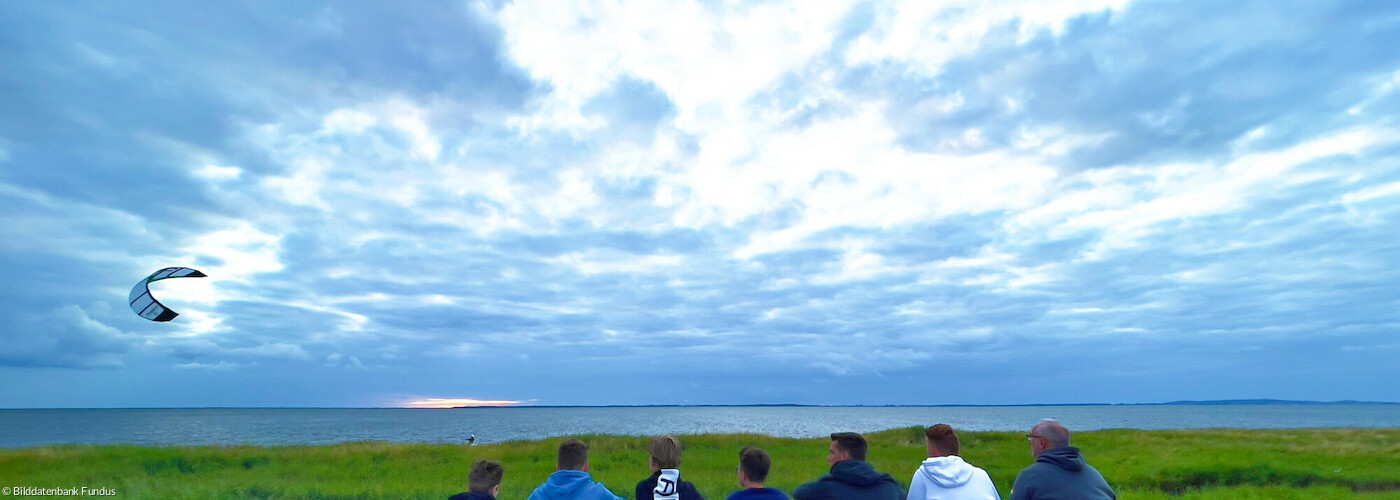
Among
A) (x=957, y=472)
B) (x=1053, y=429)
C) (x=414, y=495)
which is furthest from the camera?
Answer: (x=414, y=495)

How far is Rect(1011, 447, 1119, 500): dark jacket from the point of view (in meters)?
5.70

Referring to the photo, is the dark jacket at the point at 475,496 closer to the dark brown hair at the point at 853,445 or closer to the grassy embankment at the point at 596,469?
the dark brown hair at the point at 853,445

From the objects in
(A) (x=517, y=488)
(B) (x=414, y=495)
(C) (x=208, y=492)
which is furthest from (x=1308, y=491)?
(C) (x=208, y=492)

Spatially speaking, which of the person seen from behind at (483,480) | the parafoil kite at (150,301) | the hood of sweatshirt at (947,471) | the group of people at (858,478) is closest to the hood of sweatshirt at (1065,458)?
the group of people at (858,478)

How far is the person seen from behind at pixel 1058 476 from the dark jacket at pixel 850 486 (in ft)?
3.45

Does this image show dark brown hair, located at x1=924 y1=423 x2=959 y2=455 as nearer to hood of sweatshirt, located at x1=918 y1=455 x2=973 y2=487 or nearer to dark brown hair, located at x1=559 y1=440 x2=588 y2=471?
hood of sweatshirt, located at x1=918 y1=455 x2=973 y2=487

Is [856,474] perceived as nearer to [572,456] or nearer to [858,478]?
[858,478]

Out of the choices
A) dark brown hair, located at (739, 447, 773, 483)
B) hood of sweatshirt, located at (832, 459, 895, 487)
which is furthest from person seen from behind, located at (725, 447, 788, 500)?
hood of sweatshirt, located at (832, 459, 895, 487)

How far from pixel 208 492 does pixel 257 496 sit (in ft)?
3.66

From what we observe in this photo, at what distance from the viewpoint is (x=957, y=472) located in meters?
5.65

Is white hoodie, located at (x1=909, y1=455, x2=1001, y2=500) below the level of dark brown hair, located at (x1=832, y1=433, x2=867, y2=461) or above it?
below

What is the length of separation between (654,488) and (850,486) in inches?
60.6

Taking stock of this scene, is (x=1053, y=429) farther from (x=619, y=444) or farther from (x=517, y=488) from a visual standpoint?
(x=619, y=444)

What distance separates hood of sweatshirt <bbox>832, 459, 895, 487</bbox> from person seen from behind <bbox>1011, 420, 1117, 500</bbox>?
1120 millimetres
